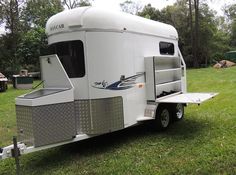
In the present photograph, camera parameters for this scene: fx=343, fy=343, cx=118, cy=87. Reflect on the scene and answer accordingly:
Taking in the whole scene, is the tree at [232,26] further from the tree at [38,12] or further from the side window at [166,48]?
the side window at [166,48]

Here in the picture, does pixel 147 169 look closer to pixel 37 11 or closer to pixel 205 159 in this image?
pixel 205 159

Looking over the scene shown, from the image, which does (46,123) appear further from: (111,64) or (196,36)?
(196,36)

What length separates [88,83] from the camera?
234 inches

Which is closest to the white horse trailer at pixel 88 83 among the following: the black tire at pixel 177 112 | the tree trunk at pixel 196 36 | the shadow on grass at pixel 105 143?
the shadow on grass at pixel 105 143

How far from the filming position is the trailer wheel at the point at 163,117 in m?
7.24

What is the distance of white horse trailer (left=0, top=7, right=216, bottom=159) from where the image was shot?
17.9 ft

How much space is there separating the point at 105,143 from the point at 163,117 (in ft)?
4.92

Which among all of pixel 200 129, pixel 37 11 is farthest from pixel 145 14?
pixel 200 129

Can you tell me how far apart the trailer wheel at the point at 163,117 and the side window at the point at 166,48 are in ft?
4.53

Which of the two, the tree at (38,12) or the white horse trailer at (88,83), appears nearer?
the white horse trailer at (88,83)

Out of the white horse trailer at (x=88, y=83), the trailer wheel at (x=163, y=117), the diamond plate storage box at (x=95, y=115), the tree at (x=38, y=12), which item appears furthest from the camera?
the tree at (x=38, y=12)

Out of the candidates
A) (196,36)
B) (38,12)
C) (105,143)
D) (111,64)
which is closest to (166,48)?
(111,64)

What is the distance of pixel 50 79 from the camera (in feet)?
20.4

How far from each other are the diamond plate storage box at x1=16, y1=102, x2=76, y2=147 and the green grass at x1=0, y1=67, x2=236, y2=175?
53 cm
